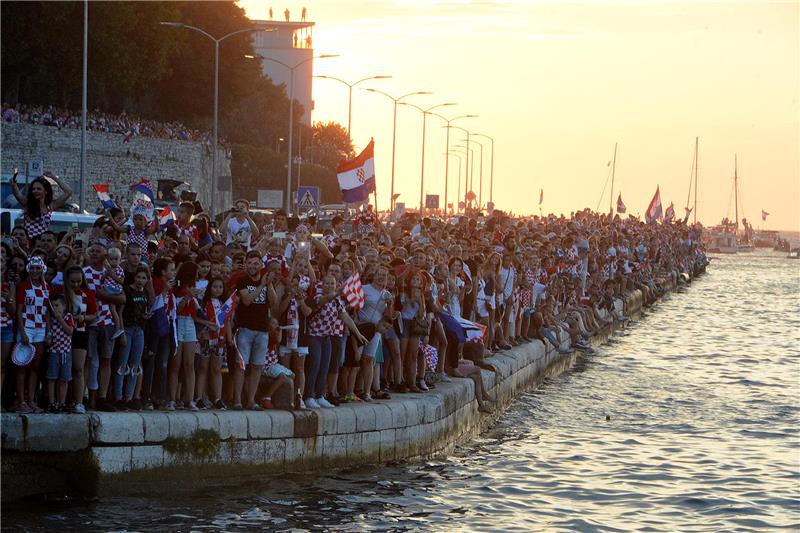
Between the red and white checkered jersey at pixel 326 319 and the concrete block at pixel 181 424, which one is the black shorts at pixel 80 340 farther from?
the red and white checkered jersey at pixel 326 319

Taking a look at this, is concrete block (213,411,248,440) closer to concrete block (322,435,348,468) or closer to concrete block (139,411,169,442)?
concrete block (139,411,169,442)

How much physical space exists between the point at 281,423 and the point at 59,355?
2612 millimetres

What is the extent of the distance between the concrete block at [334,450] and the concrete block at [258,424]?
809 mm

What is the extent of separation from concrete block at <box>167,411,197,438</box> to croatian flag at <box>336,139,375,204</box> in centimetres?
1356

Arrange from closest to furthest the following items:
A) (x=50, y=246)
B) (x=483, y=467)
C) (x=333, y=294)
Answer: (x=50, y=246) → (x=333, y=294) → (x=483, y=467)

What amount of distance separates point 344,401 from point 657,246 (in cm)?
4091

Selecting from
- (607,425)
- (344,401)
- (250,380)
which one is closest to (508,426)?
(607,425)

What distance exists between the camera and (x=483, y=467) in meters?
17.0

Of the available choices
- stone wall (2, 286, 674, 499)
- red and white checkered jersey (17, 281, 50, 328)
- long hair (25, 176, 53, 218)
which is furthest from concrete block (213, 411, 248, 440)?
long hair (25, 176, 53, 218)

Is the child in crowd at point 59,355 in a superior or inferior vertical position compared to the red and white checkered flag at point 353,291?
inferior

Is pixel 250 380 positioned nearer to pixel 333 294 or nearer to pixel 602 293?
pixel 333 294

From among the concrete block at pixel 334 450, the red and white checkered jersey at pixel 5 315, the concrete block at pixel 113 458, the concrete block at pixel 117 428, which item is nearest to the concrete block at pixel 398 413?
the concrete block at pixel 334 450

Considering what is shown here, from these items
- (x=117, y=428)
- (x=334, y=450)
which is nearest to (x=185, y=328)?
(x=117, y=428)

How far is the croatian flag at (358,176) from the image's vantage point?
27.2 metres
